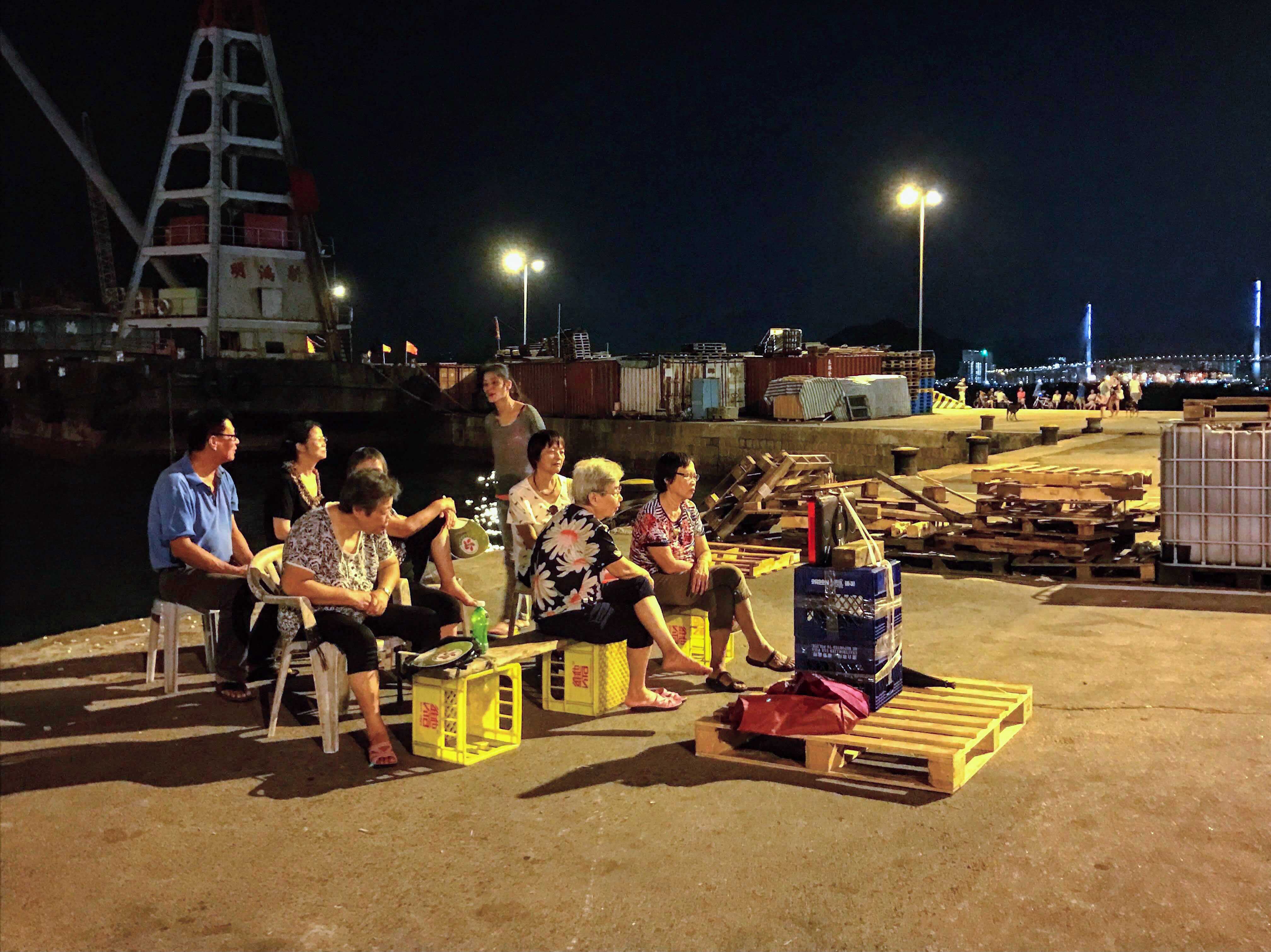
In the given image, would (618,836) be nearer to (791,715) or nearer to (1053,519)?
(791,715)

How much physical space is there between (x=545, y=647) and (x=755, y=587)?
409 centimetres

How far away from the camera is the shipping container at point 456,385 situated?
5078 centimetres

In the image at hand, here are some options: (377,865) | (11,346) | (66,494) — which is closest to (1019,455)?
(377,865)

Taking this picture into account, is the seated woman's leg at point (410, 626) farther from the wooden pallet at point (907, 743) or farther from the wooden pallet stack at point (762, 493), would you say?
the wooden pallet stack at point (762, 493)

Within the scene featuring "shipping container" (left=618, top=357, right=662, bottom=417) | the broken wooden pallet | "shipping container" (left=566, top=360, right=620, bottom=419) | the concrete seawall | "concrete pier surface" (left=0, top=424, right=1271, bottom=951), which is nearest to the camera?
"concrete pier surface" (left=0, top=424, right=1271, bottom=951)

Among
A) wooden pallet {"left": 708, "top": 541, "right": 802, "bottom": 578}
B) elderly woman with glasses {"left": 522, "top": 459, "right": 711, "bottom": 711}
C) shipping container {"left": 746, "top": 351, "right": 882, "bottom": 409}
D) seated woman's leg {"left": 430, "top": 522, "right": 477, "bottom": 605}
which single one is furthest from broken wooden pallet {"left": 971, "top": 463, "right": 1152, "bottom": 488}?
shipping container {"left": 746, "top": 351, "right": 882, "bottom": 409}

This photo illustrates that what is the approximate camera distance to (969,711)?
5020 millimetres

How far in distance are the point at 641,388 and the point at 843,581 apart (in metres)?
36.0

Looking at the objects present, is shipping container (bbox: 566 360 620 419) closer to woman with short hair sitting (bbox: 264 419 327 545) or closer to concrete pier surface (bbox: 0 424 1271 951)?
woman with short hair sitting (bbox: 264 419 327 545)

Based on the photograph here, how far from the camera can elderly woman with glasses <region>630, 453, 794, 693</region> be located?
6.13 meters

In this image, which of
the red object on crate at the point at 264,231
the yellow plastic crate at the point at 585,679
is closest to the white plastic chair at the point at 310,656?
the yellow plastic crate at the point at 585,679

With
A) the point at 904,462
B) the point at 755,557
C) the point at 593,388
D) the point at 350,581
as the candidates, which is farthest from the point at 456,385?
the point at 350,581

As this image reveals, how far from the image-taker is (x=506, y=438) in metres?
7.39

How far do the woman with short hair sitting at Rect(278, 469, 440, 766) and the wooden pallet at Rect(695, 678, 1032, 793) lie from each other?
1.50m
